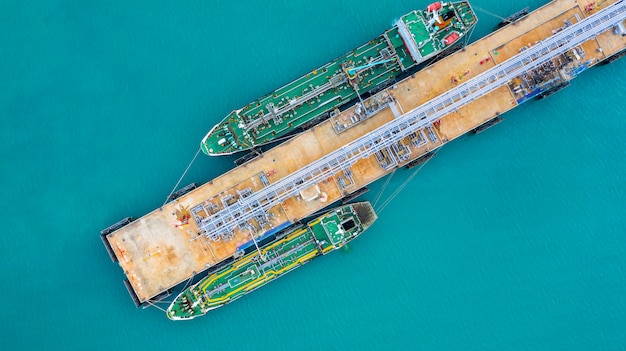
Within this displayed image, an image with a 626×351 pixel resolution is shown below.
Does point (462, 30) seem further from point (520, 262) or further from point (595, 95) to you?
point (520, 262)

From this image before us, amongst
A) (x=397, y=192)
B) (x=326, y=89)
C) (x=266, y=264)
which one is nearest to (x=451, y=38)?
(x=326, y=89)

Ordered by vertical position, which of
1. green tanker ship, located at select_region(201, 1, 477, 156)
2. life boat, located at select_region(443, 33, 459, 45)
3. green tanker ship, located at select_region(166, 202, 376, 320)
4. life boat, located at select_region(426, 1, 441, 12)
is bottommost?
green tanker ship, located at select_region(166, 202, 376, 320)

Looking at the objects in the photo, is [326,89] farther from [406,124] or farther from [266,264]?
[266,264]

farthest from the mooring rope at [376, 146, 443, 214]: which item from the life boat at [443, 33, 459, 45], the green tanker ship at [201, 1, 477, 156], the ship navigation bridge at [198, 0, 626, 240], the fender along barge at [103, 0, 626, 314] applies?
the life boat at [443, 33, 459, 45]

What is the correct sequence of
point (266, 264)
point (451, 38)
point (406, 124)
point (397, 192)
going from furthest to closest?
point (397, 192)
point (266, 264)
point (451, 38)
point (406, 124)

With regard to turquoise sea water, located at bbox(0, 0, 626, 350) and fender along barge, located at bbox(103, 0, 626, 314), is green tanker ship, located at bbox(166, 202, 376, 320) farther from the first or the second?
turquoise sea water, located at bbox(0, 0, 626, 350)
